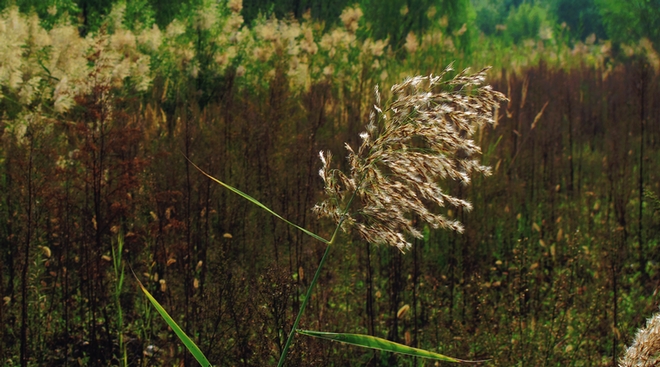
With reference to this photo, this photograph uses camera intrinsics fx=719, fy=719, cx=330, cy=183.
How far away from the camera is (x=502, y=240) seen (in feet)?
16.5

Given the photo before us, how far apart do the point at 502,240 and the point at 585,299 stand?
114 centimetres

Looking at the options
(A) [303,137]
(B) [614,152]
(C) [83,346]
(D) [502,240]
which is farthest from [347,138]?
(C) [83,346]

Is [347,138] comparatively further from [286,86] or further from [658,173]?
[658,173]

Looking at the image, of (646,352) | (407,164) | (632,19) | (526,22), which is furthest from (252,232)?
(526,22)

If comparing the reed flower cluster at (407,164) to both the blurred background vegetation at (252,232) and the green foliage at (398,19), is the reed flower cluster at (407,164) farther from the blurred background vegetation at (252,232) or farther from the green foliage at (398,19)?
the green foliage at (398,19)

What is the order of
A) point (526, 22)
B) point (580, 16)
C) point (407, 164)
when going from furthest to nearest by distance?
1. point (526, 22)
2. point (580, 16)
3. point (407, 164)

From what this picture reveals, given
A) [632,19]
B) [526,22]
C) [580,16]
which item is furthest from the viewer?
[526,22]

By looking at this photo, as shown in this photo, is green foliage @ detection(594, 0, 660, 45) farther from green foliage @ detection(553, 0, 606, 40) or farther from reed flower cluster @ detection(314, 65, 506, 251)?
green foliage @ detection(553, 0, 606, 40)

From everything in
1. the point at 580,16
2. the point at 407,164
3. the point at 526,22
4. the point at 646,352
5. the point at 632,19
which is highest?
the point at 580,16

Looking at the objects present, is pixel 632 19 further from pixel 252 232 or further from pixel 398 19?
pixel 252 232

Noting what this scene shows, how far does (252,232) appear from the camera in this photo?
14.9ft

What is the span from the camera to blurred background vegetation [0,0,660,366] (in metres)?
3.22

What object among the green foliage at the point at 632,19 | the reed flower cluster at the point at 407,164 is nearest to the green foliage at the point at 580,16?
the green foliage at the point at 632,19

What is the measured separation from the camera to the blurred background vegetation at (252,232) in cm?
322
